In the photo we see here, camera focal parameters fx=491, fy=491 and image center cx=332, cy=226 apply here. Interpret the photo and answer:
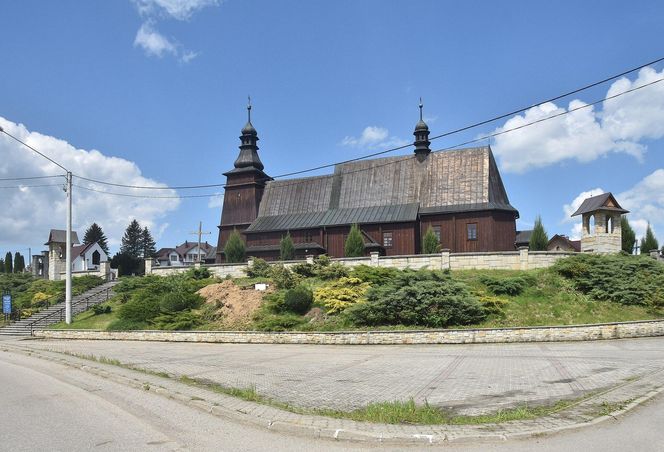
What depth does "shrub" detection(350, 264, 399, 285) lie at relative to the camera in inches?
1092

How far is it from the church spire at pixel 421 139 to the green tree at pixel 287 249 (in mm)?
14690

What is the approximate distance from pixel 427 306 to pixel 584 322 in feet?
22.5

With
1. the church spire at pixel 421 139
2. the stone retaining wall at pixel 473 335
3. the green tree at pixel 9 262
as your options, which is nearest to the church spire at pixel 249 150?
the church spire at pixel 421 139

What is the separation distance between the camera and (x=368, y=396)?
9602 millimetres

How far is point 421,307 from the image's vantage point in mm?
21516

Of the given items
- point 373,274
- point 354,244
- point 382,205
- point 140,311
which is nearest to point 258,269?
point 354,244

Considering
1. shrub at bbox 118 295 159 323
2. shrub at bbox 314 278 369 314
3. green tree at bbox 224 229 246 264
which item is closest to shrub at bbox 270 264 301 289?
shrub at bbox 314 278 369 314

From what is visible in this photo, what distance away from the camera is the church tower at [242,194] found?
50.9 metres

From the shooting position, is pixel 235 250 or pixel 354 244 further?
pixel 235 250

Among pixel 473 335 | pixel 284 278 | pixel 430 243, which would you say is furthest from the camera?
pixel 430 243

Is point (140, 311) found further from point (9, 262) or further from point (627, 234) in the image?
point (9, 262)

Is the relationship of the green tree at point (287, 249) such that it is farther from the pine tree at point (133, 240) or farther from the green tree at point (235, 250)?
the pine tree at point (133, 240)

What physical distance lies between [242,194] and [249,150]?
5.25 metres

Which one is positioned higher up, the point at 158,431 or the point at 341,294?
the point at 341,294
